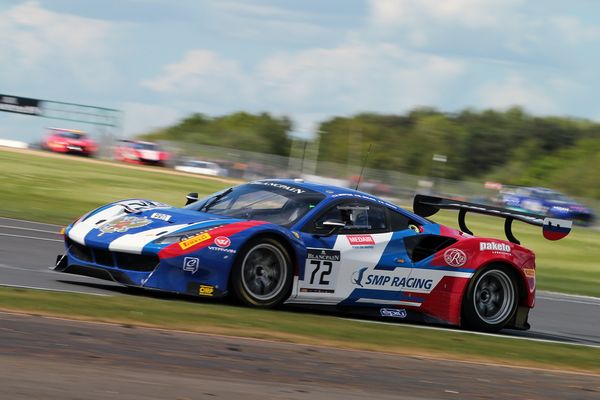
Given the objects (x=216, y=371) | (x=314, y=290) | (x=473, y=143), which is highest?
(x=473, y=143)

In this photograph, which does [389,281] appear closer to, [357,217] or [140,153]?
[357,217]

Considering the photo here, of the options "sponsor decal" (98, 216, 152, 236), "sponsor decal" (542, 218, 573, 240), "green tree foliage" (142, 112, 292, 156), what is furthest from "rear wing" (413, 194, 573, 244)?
"green tree foliage" (142, 112, 292, 156)

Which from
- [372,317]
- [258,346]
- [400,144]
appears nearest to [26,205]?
[372,317]

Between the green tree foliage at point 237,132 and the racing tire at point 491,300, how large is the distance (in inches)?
3338

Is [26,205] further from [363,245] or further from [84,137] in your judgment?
[84,137]

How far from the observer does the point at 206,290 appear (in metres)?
9.28

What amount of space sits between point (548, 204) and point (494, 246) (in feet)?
144

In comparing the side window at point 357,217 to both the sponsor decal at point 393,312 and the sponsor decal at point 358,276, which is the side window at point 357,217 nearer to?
the sponsor decal at point 358,276

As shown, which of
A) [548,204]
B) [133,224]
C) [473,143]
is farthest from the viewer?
[473,143]

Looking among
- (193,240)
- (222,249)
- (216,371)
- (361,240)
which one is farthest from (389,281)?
(216,371)

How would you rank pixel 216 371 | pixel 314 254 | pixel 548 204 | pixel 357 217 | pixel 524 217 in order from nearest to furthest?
pixel 216 371 → pixel 314 254 → pixel 357 217 → pixel 524 217 → pixel 548 204

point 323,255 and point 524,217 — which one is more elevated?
point 524,217

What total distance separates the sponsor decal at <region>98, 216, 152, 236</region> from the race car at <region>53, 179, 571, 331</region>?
13 mm

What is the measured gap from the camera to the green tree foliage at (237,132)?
10650 centimetres
